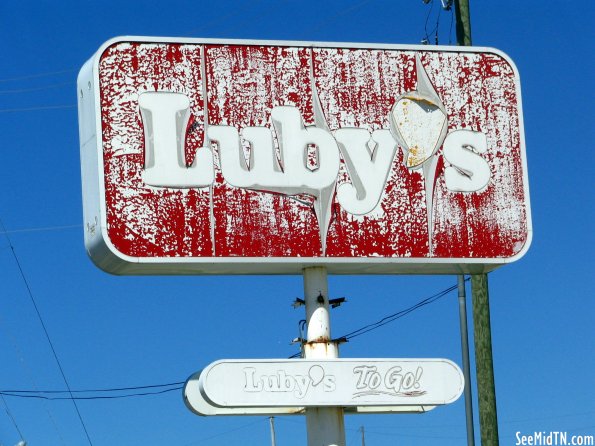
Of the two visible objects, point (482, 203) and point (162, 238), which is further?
point (482, 203)

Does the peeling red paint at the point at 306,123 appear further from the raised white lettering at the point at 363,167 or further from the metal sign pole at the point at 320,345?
the metal sign pole at the point at 320,345

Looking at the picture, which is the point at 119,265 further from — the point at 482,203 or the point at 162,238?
the point at 482,203

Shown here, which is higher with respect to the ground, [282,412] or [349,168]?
[349,168]

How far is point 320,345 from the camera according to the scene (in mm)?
12148

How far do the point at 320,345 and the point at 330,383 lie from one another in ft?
1.72

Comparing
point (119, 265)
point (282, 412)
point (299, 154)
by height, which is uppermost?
point (299, 154)

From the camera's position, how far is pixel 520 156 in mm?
12789

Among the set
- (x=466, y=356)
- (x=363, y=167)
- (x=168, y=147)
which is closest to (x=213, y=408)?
(x=168, y=147)

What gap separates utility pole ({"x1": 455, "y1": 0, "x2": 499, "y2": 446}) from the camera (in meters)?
20.1

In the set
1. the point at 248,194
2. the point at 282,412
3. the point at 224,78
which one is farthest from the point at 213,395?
the point at 224,78

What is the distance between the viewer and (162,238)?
38.6 feet

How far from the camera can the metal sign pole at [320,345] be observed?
470 inches

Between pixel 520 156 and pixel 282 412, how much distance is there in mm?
2830

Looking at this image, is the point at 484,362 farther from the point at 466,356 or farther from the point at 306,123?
the point at 306,123
